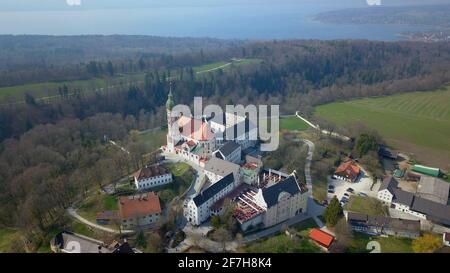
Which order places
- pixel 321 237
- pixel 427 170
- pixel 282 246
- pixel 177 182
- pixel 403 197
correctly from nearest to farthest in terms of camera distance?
pixel 282 246 → pixel 321 237 → pixel 403 197 → pixel 177 182 → pixel 427 170

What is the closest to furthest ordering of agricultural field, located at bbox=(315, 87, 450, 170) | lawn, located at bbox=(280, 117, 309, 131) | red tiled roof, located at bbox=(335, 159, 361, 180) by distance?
red tiled roof, located at bbox=(335, 159, 361, 180)
agricultural field, located at bbox=(315, 87, 450, 170)
lawn, located at bbox=(280, 117, 309, 131)

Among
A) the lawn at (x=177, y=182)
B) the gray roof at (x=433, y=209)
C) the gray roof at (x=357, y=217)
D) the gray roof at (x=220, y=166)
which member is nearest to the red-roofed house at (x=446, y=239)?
the gray roof at (x=433, y=209)

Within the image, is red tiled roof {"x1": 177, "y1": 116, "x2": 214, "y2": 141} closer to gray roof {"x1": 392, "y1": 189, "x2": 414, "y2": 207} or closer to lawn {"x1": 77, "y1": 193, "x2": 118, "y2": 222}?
lawn {"x1": 77, "y1": 193, "x2": 118, "y2": 222}

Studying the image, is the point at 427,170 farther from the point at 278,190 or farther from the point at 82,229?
the point at 82,229

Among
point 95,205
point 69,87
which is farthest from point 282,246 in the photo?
point 69,87

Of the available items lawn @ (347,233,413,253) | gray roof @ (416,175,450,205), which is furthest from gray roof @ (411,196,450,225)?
lawn @ (347,233,413,253)

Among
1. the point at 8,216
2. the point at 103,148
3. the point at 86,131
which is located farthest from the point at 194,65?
the point at 8,216
